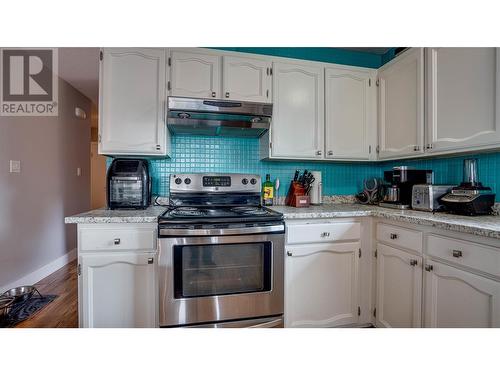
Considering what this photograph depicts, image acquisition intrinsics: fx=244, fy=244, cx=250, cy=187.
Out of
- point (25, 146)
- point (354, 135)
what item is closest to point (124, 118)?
point (25, 146)

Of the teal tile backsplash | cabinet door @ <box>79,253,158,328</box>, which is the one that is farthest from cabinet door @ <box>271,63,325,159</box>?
cabinet door @ <box>79,253,158,328</box>

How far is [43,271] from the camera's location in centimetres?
289

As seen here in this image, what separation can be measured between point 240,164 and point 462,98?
1.61m

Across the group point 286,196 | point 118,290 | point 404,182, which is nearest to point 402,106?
point 404,182

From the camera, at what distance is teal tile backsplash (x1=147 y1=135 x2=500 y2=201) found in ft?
6.89

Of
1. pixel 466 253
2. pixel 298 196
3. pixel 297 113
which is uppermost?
pixel 297 113

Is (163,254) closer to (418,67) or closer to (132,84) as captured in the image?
(132,84)

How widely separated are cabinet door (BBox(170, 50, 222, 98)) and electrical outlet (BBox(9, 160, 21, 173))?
6.49ft

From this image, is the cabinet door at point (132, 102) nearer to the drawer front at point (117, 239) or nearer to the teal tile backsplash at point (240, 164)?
the teal tile backsplash at point (240, 164)

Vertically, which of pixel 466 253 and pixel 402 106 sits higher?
pixel 402 106

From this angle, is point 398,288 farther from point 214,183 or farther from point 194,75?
point 194,75

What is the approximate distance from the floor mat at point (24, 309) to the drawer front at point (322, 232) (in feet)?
7.27

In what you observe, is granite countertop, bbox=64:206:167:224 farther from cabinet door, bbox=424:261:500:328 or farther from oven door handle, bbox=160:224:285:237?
cabinet door, bbox=424:261:500:328

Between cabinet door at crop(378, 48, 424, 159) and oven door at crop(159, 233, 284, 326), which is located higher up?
cabinet door at crop(378, 48, 424, 159)
